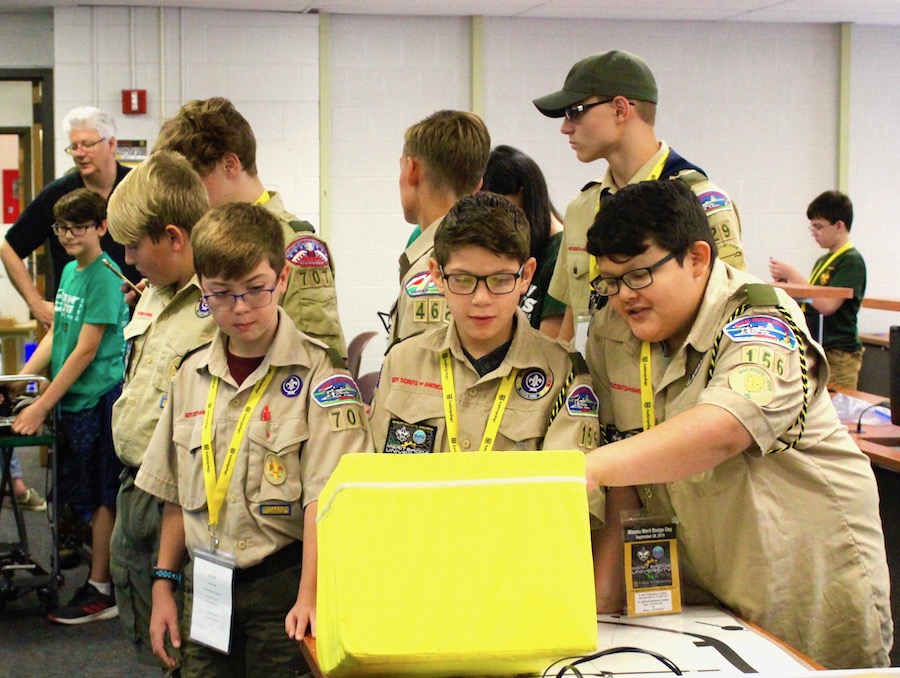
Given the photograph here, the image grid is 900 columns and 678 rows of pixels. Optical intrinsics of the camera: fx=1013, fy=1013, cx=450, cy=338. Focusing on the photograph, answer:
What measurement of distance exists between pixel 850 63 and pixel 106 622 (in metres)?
5.98

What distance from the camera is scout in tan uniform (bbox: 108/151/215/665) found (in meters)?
2.35

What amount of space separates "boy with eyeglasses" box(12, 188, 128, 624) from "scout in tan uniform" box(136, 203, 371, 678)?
5.91ft

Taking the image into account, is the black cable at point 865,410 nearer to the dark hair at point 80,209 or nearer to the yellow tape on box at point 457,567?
the yellow tape on box at point 457,567

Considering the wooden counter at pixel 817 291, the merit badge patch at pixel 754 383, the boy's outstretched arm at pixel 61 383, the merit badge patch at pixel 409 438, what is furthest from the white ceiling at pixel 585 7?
the merit badge patch at pixel 754 383

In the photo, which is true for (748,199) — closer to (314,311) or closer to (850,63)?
(850,63)

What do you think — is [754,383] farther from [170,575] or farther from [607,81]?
[170,575]

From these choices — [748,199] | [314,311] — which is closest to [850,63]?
[748,199]

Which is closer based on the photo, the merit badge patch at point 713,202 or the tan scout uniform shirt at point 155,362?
the merit badge patch at point 713,202

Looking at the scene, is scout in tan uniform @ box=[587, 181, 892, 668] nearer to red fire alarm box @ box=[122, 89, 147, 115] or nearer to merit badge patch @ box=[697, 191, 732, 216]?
merit badge patch @ box=[697, 191, 732, 216]

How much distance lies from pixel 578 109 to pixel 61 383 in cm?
232

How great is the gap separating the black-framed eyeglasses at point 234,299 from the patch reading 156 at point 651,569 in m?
0.86

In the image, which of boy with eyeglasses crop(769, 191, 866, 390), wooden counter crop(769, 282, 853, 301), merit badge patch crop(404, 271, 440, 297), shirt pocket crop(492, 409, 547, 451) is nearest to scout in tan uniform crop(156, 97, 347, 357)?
merit badge patch crop(404, 271, 440, 297)

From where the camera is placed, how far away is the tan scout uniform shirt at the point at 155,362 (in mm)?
2340

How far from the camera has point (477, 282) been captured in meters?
1.84
